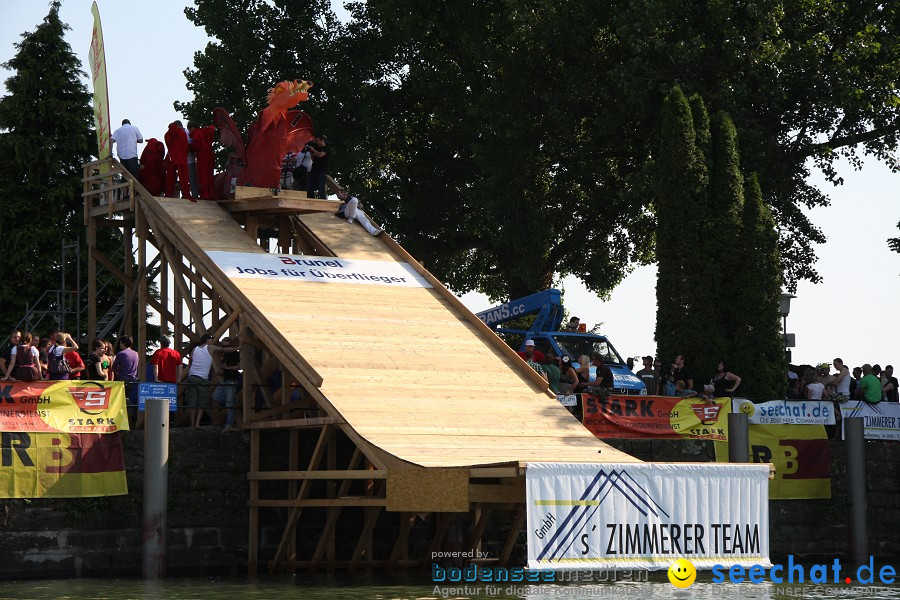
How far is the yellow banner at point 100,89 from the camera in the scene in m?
30.1

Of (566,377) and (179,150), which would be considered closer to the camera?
(566,377)

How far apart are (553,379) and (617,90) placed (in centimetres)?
1337

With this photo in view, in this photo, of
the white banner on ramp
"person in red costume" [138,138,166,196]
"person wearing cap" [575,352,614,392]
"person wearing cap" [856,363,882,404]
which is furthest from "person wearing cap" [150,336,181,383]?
"person wearing cap" [856,363,882,404]

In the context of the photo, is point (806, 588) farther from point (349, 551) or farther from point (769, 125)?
point (769, 125)

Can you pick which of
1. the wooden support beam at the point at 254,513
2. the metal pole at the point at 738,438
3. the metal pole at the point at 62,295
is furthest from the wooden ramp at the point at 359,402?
the metal pole at the point at 62,295

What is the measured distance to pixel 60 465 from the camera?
23109mm

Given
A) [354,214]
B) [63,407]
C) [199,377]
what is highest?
[354,214]

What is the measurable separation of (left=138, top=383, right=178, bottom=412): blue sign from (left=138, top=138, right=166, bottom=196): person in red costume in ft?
20.5

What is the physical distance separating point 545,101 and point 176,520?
62.0 ft

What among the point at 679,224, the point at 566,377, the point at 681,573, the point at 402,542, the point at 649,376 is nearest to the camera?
the point at 681,573

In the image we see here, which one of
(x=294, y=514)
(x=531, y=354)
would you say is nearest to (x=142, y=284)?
(x=294, y=514)

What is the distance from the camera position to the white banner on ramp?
25844mm

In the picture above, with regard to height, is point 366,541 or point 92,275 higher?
point 92,275

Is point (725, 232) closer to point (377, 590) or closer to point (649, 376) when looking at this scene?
point (649, 376)
